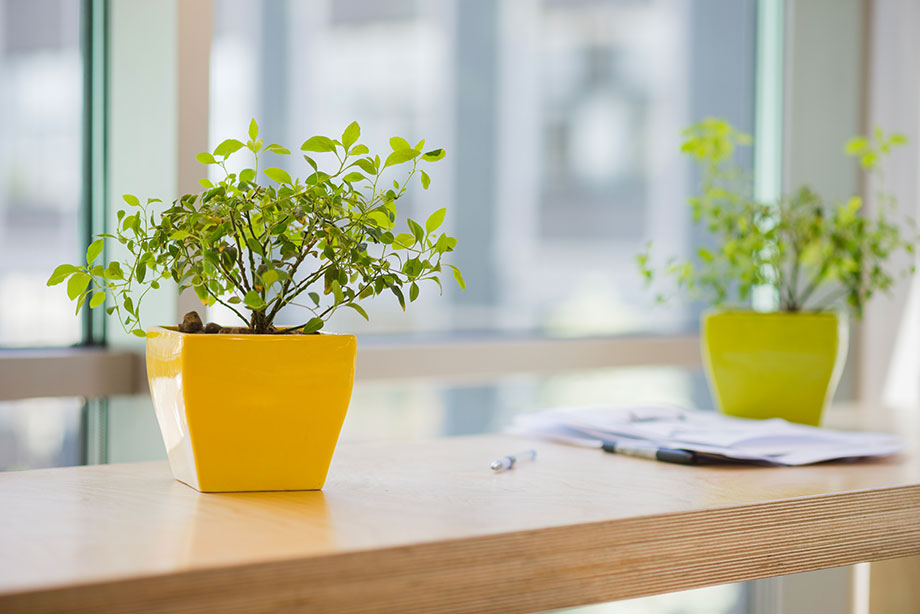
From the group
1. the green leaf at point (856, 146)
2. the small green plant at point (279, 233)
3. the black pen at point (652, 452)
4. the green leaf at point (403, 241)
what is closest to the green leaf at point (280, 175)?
the small green plant at point (279, 233)

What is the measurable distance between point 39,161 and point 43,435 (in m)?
0.42

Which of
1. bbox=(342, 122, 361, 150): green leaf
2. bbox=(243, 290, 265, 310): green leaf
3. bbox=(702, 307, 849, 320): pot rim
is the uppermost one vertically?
bbox=(342, 122, 361, 150): green leaf

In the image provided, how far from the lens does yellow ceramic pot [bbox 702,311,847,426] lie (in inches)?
51.4

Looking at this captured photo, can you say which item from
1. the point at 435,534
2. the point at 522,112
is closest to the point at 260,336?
the point at 435,534

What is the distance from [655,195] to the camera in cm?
230

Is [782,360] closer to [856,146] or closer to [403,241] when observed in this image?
[856,146]

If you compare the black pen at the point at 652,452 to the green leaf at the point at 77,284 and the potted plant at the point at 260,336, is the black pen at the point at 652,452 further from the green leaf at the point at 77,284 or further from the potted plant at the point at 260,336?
the green leaf at the point at 77,284

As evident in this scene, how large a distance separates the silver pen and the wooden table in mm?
16

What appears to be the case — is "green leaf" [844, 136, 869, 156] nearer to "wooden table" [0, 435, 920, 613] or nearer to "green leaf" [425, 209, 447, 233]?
"wooden table" [0, 435, 920, 613]

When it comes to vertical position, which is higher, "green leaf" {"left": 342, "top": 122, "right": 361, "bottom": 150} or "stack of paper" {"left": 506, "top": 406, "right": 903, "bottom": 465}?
"green leaf" {"left": 342, "top": 122, "right": 361, "bottom": 150}

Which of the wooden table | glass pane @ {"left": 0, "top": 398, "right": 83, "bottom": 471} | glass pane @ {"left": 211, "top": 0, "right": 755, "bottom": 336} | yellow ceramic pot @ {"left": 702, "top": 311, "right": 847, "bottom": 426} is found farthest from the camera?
glass pane @ {"left": 211, "top": 0, "right": 755, "bottom": 336}

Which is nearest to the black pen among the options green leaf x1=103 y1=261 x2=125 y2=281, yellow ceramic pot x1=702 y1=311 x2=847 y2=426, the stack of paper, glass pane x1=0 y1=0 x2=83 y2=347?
the stack of paper

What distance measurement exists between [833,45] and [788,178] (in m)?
0.31

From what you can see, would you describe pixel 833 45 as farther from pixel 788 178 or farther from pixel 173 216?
pixel 173 216
